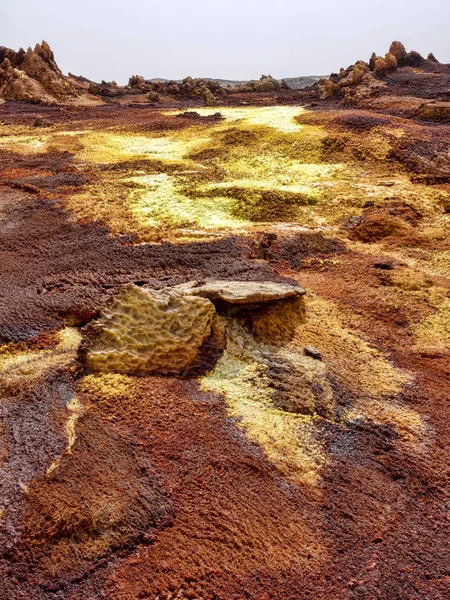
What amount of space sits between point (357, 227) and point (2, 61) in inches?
841

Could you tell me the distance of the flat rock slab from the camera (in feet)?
12.8

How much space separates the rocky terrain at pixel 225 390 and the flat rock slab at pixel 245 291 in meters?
0.02

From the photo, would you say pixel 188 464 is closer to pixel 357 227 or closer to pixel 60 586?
pixel 60 586

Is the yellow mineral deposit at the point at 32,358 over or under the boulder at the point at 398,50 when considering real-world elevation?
under

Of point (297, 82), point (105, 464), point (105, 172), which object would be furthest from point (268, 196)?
point (297, 82)

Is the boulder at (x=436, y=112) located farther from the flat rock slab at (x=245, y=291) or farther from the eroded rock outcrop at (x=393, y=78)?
the flat rock slab at (x=245, y=291)

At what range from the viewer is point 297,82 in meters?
39.2

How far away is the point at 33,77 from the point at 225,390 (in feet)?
70.3

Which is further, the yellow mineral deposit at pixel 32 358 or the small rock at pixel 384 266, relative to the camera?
the small rock at pixel 384 266

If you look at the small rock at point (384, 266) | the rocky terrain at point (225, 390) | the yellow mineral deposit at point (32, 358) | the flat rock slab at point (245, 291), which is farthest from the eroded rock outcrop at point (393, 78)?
the yellow mineral deposit at point (32, 358)

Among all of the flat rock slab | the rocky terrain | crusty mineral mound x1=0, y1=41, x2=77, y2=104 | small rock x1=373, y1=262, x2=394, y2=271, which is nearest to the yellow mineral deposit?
the rocky terrain

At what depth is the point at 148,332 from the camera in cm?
355

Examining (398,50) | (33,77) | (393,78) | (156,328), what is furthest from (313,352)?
(33,77)

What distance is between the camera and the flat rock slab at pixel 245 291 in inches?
154
